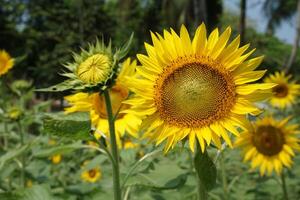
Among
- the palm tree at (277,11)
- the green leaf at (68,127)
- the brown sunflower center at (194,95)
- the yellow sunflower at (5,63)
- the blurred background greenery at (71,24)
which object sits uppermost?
the palm tree at (277,11)

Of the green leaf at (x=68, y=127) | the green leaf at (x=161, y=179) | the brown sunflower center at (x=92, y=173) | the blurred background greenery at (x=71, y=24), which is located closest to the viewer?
the green leaf at (x=68, y=127)

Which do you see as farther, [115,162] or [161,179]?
[161,179]

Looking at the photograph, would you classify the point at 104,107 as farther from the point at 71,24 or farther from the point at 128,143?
the point at 71,24

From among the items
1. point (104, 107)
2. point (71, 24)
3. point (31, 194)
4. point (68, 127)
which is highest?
point (71, 24)

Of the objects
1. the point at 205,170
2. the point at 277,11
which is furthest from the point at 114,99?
the point at 277,11

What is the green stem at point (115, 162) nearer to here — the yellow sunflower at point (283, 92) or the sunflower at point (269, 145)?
the sunflower at point (269, 145)

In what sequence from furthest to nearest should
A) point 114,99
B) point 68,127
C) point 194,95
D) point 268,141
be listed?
point 268,141, point 114,99, point 68,127, point 194,95

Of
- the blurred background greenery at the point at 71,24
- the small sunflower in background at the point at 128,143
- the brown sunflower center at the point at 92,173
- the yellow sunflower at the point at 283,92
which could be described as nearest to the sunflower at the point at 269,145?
the small sunflower in background at the point at 128,143

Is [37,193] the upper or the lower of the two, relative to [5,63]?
lower
